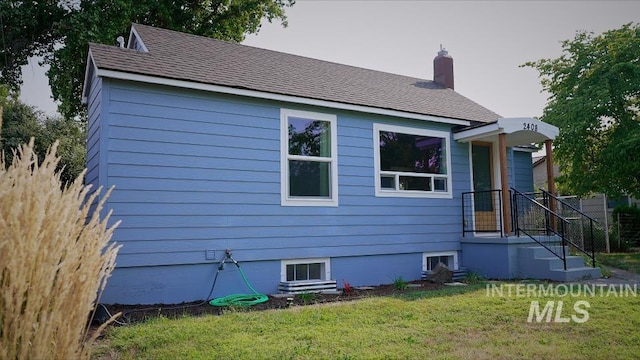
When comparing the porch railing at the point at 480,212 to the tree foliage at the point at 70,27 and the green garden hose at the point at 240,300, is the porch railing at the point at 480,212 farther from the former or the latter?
the tree foliage at the point at 70,27

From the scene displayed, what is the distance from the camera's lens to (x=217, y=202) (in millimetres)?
6594

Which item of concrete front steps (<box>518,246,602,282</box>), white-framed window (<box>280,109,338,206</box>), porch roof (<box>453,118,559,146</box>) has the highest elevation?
porch roof (<box>453,118,559,146</box>)

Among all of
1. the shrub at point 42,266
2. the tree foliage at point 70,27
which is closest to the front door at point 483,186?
the shrub at point 42,266

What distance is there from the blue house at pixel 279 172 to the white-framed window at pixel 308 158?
0.02 metres

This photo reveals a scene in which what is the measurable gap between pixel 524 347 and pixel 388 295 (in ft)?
9.64

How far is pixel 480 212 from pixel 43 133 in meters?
16.3

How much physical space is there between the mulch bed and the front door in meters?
2.80

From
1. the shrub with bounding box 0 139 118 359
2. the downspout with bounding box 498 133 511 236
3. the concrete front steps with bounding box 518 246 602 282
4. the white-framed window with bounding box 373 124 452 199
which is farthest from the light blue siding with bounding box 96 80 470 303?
the shrub with bounding box 0 139 118 359

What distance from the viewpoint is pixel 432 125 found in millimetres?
9109

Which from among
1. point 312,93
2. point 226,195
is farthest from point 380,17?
point 226,195

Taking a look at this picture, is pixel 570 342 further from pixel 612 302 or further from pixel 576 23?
pixel 576 23

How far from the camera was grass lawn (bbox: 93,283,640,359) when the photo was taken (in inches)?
147

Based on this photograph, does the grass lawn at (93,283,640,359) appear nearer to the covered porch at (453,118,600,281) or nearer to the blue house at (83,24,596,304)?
the blue house at (83,24,596,304)

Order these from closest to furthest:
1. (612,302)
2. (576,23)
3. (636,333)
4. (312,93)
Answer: (636,333) < (612,302) < (312,93) < (576,23)
